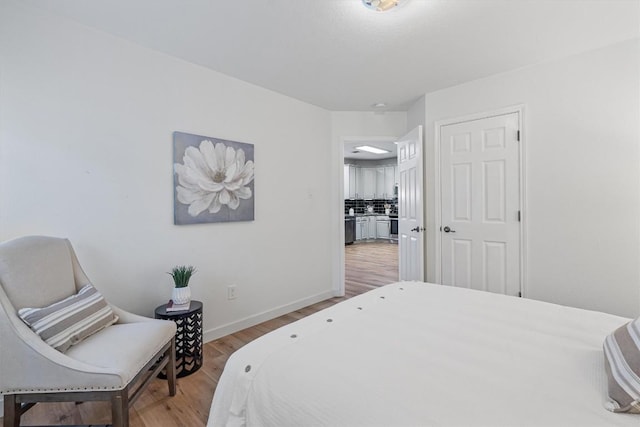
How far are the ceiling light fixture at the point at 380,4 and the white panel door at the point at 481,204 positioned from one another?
5.38 feet


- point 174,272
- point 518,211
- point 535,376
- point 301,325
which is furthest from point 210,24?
point 518,211

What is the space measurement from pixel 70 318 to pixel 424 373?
165 cm

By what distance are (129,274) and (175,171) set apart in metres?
0.83

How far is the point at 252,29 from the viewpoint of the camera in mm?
2047

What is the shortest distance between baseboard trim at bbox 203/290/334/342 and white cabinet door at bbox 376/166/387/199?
5969 millimetres

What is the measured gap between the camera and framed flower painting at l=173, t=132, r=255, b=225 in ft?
7.94

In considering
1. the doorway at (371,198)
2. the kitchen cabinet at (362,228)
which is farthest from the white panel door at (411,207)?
the kitchen cabinet at (362,228)

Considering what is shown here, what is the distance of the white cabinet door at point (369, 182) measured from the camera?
944 cm

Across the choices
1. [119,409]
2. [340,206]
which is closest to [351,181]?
[340,206]

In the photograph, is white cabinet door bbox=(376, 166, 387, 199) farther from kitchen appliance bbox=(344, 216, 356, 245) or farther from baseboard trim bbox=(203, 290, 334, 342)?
baseboard trim bbox=(203, 290, 334, 342)

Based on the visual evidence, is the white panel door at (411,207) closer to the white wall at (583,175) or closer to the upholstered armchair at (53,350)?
the white wall at (583,175)

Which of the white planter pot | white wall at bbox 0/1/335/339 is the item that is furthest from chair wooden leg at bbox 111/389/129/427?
white wall at bbox 0/1/335/339

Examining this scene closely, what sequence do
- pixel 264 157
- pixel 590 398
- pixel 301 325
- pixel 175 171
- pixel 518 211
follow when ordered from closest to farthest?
pixel 590 398 → pixel 301 325 → pixel 175 171 → pixel 518 211 → pixel 264 157

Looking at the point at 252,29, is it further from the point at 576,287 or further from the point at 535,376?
the point at 576,287
